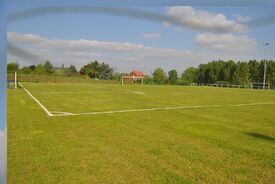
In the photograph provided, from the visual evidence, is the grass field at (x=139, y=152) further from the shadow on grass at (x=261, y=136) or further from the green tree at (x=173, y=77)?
the green tree at (x=173, y=77)

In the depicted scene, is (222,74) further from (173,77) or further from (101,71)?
(101,71)

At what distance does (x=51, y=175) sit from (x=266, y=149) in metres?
4.12

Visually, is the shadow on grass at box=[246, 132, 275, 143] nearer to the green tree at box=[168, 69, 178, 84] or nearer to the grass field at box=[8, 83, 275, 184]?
the grass field at box=[8, 83, 275, 184]

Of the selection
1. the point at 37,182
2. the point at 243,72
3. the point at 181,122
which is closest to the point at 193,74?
the point at 243,72

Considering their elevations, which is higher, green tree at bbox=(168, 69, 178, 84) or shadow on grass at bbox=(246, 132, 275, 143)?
green tree at bbox=(168, 69, 178, 84)

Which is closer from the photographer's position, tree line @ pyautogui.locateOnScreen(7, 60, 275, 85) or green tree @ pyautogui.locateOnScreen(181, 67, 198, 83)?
tree line @ pyautogui.locateOnScreen(7, 60, 275, 85)

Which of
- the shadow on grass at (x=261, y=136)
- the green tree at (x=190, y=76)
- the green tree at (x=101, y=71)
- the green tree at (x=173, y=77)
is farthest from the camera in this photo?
the green tree at (x=101, y=71)

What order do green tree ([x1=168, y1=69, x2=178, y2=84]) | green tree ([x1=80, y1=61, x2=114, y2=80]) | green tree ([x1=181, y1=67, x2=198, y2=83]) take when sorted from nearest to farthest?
green tree ([x1=168, y1=69, x2=178, y2=84]) → green tree ([x1=181, y1=67, x2=198, y2=83]) → green tree ([x1=80, y1=61, x2=114, y2=80])

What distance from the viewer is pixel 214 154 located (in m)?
5.04

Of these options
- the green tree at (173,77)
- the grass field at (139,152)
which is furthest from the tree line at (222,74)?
the grass field at (139,152)

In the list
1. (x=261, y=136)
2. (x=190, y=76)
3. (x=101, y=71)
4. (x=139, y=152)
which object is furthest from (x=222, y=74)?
(x=139, y=152)

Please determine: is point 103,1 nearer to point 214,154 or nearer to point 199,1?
point 199,1

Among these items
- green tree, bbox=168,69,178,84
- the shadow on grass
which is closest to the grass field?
the shadow on grass

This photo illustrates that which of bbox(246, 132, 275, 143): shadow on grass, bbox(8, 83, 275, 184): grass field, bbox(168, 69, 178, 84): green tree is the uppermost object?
bbox(168, 69, 178, 84): green tree
